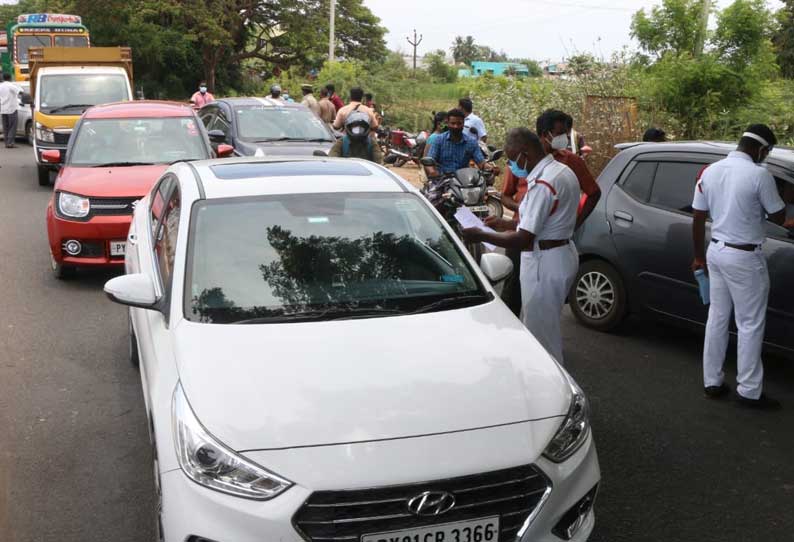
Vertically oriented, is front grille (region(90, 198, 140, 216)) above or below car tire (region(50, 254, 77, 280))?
above

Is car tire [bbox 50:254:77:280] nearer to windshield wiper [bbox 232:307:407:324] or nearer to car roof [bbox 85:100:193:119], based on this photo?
car roof [bbox 85:100:193:119]

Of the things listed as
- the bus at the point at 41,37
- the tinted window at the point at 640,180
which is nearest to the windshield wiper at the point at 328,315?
the tinted window at the point at 640,180

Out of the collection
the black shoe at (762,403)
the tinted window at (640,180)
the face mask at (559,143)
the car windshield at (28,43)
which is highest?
the car windshield at (28,43)

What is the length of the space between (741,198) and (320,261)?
2.84m

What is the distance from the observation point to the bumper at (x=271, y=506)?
3035 millimetres

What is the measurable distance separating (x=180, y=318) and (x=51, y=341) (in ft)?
12.0

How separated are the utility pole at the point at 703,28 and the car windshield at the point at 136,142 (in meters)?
8.78

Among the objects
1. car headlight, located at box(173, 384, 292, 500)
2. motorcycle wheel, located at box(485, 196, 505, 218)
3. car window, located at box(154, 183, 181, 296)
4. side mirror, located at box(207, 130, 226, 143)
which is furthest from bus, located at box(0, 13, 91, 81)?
car headlight, located at box(173, 384, 292, 500)

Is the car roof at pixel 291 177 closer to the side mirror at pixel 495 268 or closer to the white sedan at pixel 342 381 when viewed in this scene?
the white sedan at pixel 342 381

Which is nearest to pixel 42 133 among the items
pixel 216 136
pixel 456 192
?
pixel 216 136

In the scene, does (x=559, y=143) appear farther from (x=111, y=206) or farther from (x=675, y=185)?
(x=111, y=206)

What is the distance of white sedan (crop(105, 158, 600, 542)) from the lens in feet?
10.2

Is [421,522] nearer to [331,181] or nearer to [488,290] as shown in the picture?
[488,290]

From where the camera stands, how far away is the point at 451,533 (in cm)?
313
